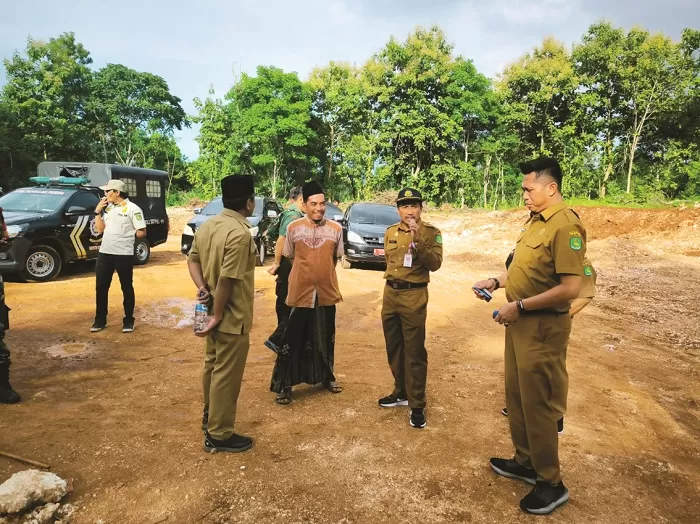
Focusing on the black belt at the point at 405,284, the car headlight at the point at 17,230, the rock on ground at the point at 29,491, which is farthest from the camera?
the car headlight at the point at 17,230

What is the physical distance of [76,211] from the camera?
852 centimetres

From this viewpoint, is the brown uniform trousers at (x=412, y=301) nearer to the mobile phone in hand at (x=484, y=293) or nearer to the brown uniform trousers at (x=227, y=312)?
the mobile phone in hand at (x=484, y=293)

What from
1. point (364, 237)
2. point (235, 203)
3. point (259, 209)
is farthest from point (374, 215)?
point (235, 203)

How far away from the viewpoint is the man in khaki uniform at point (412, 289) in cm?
348

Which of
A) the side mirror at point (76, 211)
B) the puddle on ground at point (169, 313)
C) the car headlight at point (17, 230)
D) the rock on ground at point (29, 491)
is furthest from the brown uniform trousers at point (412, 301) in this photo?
the side mirror at point (76, 211)

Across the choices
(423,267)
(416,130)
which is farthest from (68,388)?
(416,130)

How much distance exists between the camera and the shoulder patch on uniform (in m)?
2.36

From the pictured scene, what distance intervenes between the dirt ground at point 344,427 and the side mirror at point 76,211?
1.93 m

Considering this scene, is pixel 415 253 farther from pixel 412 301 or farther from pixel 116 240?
pixel 116 240

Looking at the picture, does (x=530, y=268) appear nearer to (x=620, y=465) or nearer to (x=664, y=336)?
(x=620, y=465)

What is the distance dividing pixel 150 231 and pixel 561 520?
37.2ft

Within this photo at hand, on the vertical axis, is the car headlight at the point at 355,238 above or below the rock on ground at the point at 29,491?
above

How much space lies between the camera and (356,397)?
406 cm

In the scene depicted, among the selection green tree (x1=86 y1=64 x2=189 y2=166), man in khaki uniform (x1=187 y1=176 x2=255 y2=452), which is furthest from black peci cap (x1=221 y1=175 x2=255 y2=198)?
green tree (x1=86 y1=64 x2=189 y2=166)
